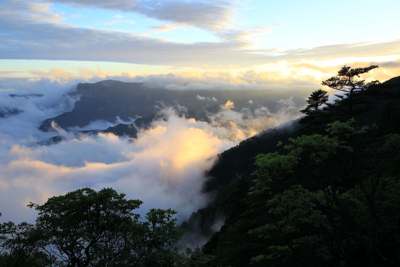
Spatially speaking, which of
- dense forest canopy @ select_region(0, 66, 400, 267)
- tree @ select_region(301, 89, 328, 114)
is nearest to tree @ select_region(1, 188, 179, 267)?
dense forest canopy @ select_region(0, 66, 400, 267)

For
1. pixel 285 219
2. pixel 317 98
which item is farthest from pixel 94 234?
pixel 317 98

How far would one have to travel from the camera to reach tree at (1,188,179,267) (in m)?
29.7

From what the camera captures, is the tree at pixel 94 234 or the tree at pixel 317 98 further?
the tree at pixel 317 98

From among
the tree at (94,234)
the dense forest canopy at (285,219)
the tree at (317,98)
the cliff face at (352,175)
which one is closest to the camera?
the dense forest canopy at (285,219)

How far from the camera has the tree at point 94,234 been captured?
97.3 feet

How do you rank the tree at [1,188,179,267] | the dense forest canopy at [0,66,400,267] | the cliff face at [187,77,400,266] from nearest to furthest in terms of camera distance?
the dense forest canopy at [0,66,400,267], the cliff face at [187,77,400,266], the tree at [1,188,179,267]

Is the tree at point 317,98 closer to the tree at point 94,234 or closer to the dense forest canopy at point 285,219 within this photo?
the dense forest canopy at point 285,219

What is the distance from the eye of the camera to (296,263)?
36.2 m

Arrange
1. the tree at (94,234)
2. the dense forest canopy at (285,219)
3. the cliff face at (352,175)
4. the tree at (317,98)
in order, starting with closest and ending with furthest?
1. the dense forest canopy at (285,219)
2. the cliff face at (352,175)
3. the tree at (94,234)
4. the tree at (317,98)

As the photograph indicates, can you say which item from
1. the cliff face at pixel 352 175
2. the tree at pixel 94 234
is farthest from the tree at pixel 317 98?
the tree at pixel 94 234

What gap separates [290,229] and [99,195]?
11855mm

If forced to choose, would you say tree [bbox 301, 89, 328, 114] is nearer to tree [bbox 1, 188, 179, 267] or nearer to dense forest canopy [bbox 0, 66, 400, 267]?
dense forest canopy [bbox 0, 66, 400, 267]

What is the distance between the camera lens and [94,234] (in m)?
30.5

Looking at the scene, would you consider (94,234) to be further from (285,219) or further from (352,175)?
(352,175)
